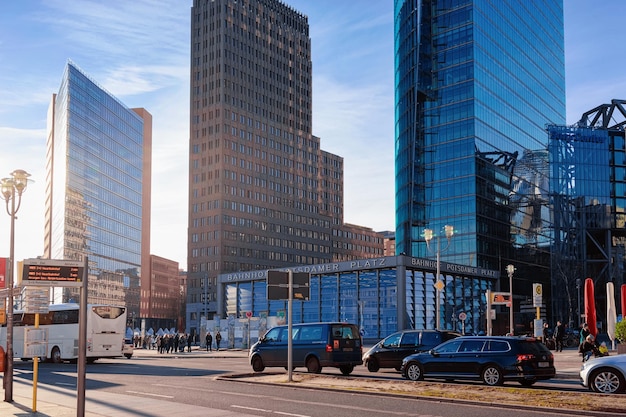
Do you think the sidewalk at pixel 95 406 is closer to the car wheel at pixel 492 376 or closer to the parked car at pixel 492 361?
the parked car at pixel 492 361

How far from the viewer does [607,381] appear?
1895 cm

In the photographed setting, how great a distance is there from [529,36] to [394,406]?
4768 inches

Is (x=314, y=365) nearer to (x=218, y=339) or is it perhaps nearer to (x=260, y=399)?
(x=260, y=399)

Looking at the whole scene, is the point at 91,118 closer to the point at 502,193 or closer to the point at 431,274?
the point at 502,193

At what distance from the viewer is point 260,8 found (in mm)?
186375

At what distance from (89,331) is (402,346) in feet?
66.7

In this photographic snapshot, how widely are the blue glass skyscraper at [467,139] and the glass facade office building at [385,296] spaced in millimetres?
24987

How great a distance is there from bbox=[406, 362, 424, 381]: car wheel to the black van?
4042 mm

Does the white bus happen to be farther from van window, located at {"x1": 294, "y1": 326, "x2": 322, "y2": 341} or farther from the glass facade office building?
the glass facade office building

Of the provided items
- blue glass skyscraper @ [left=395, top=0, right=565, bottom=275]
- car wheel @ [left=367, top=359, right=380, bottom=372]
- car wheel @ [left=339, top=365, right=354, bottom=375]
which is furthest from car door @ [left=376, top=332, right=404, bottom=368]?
blue glass skyscraper @ [left=395, top=0, right=565, bottom=275]

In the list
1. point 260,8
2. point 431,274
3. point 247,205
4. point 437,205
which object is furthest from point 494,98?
point 260,8

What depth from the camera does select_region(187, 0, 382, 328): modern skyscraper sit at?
169 metres

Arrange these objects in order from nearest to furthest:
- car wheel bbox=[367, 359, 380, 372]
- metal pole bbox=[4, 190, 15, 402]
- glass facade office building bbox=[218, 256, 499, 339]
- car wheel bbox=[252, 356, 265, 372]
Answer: metal pole bbox=[4, 190, 15, 402] < car wheel bbox=[367, 359, 380, 372] < car wheel bbox=[252, 356, 265, 372] < glass facade office building bbox=[218, 256, 499, 339]

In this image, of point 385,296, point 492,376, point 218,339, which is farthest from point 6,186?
point 385,296
